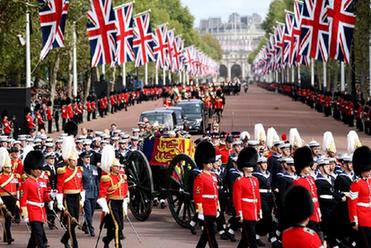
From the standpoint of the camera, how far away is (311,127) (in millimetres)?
45656

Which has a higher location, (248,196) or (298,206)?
(298,206)

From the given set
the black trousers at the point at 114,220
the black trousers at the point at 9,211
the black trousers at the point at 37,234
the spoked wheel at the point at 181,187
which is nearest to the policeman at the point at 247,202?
the black trousers at the point at 114,220

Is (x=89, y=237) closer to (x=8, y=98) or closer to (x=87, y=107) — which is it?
(x=8, y=98)

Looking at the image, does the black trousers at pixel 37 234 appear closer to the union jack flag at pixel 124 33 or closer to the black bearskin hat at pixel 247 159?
the black bearskin hat at pixel 247 159

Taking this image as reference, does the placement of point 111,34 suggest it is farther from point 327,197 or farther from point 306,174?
point 306,174

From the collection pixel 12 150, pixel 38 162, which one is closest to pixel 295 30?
pixel 12 150

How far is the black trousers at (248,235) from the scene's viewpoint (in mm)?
13844

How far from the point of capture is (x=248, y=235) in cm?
1393

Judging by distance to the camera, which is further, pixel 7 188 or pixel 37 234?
pixel 7 188

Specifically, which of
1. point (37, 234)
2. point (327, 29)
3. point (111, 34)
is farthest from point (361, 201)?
point (111, 34)

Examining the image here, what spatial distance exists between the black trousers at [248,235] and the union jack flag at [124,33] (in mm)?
39872

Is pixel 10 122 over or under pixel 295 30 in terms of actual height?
under

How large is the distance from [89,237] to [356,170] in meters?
5.79

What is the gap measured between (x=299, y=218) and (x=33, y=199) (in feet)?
22.5
